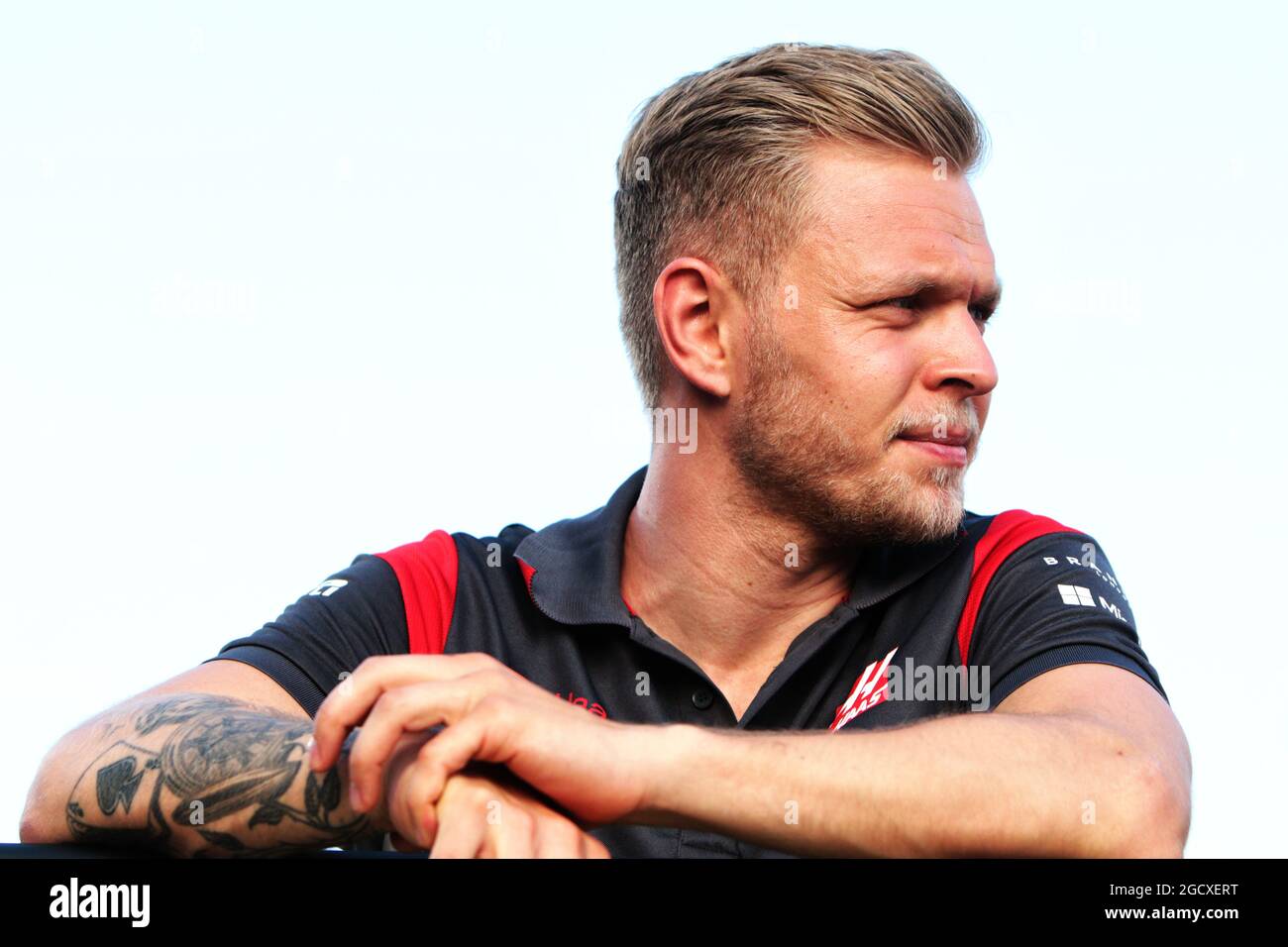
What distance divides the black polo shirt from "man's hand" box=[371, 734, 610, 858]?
738mm

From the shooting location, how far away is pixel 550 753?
5.72 feet

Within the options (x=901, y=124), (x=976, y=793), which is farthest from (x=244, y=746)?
(x=901, y=124)

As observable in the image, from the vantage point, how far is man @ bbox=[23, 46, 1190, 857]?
1815mm

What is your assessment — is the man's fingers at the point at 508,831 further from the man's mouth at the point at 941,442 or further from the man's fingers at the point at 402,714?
the man's mouth at the point at 941,442

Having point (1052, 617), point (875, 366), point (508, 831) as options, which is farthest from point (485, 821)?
point (875, 366)

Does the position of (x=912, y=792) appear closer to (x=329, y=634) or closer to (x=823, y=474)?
(x=823, y=474)

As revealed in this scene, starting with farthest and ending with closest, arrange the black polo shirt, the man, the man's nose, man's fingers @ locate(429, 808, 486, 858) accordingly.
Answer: the man's nose
the black polo shirt
the man
man's fingers @ locate(429, 808, 486, 858)

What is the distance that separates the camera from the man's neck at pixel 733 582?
2.89m

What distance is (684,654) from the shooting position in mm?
2803

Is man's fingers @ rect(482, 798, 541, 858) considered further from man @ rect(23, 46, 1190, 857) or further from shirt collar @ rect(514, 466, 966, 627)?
shirt collar @ rect(514, 466, 966, 627)

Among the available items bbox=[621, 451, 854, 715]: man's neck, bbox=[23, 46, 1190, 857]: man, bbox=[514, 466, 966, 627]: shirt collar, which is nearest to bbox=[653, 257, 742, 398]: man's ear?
bbox=[23, 46, 1190, 857]: man

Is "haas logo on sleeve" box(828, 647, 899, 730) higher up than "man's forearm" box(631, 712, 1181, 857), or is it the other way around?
"man's forearm" box(631, 712, 1181, 857)
